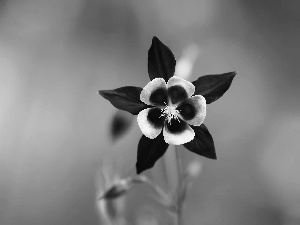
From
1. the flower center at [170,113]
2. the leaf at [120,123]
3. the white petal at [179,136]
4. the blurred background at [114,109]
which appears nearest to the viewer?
the white petal at [179,136]

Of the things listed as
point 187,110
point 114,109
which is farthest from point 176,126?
point 114,109

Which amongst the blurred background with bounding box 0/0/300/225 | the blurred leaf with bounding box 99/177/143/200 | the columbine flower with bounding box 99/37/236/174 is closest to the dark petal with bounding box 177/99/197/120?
the columbine flower with bounding box 99/37/236/174

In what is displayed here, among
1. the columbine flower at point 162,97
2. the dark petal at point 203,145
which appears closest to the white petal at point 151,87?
the columbine flower at point 162,97

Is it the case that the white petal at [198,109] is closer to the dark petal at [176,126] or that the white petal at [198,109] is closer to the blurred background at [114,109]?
the dark petal at [176,126]

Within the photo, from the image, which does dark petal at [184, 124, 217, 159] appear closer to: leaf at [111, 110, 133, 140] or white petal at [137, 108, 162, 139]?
white petal at [137, 108, 162, 139]

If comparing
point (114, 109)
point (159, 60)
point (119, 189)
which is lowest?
point (119, 189)

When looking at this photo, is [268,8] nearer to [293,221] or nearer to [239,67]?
[239,67]

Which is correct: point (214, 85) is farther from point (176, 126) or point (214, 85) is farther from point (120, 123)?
point (120, 123)
